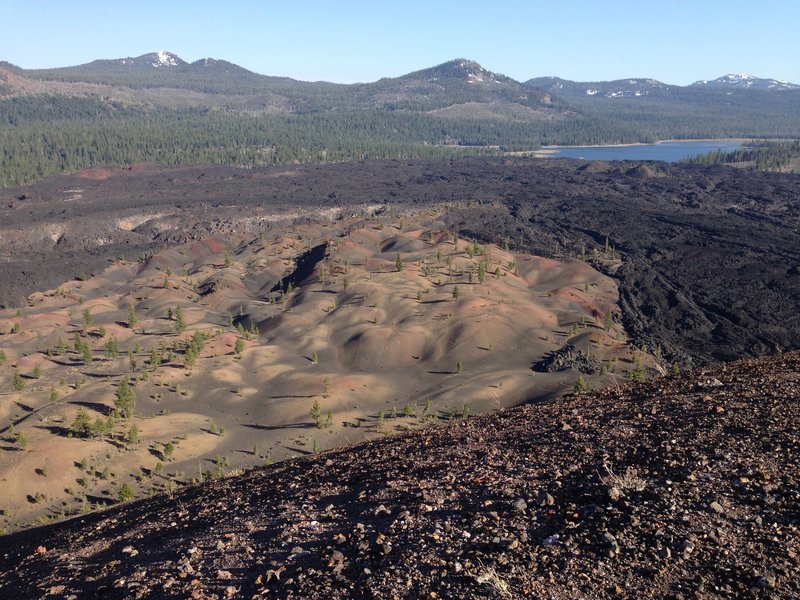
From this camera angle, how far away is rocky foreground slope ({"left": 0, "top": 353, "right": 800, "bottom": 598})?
31.7ft

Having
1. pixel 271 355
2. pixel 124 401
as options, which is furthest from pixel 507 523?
pixel 271 355

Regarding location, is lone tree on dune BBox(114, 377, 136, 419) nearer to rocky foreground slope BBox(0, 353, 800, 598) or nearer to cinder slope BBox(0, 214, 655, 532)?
cinder slope BBox(0, 214, 655, 532)

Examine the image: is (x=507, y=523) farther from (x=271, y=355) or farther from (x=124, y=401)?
(x=271, y=355)

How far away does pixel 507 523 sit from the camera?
36.8 ft

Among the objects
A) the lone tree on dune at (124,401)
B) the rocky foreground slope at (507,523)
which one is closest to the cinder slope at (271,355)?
the lone tree on dune at (124,401)

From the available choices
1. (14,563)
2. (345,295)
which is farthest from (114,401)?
(14,563)

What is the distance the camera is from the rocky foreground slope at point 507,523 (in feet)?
31.7

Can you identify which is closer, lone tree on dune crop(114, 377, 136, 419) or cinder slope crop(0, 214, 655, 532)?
cinder slope crop(0, 214, 655, 532)

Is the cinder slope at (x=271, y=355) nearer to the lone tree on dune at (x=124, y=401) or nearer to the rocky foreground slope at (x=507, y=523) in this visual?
the lone tree on dune at (x=124, y=401)

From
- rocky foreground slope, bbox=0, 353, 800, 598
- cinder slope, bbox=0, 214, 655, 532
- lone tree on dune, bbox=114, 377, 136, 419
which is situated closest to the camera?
rocky foreground slope, bbox=0, 353, 800, 598

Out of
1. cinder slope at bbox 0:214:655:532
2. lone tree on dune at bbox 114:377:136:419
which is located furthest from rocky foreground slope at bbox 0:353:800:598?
lone tree on dune at bbox 114:377:136:419

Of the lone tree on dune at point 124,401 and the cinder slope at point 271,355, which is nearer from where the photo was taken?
the cinder slope at point 271,355

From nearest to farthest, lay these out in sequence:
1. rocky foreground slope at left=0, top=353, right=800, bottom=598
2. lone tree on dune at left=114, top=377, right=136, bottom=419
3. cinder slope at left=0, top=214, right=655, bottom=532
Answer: rocky foreground slope at left=0, top=353, right=800, bottom=598, cinder slope at left=0, top=214, right=655, bottom=532, lone tree on dune at left=114, top=377, right=136, bottom=419

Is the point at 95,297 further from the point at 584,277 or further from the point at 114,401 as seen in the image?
the point at 584,277
